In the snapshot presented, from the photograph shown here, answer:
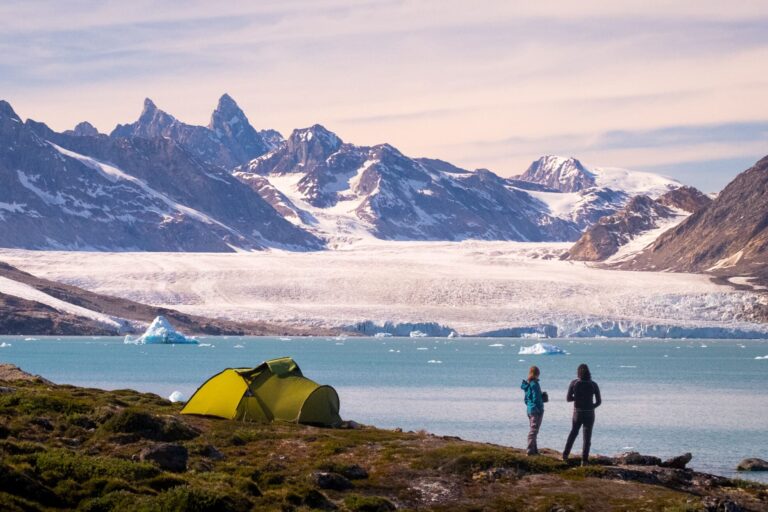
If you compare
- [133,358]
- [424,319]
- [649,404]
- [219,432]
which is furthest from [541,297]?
[219,432]

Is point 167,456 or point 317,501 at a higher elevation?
point 167,456

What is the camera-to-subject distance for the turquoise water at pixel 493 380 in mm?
52250

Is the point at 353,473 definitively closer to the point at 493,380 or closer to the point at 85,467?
the point at 85,467

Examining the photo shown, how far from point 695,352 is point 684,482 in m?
133

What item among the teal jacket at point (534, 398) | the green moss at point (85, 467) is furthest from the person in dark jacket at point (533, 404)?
the green moss at point (85, 467)

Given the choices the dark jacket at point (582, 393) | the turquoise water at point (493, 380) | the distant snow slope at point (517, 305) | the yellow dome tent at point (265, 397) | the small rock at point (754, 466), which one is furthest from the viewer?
the distant snow slope at point (517, 305)

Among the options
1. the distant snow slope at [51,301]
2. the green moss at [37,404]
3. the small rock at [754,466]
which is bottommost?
the small rock at [754,466]

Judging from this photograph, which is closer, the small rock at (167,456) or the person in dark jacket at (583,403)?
the small rock at (167,456)

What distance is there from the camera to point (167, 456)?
2478cm

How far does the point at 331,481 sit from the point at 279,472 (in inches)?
54.2

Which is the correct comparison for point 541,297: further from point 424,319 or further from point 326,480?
point 326,480

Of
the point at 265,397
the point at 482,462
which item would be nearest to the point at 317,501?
the point at 482,462

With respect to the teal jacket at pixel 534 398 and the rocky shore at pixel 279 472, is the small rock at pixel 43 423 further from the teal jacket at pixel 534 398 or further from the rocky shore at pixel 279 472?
the teal jacket at pixel 534 398

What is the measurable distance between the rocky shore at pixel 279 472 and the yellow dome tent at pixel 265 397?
1361mm
